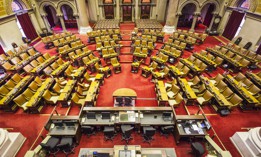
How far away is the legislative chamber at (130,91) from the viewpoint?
6.92 m

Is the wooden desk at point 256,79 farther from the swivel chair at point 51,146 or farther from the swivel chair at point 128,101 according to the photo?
the swivel chair at point 51,146

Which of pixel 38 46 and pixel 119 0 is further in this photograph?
pixel 119 0

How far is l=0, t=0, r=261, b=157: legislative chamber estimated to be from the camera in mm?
6922

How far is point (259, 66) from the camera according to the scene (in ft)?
41.3

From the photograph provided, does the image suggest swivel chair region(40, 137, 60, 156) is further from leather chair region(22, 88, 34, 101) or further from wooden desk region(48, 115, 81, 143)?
leather chair region(22, 88, 34, 101)

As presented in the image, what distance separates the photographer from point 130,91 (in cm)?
975

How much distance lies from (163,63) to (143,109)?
6.03 meters

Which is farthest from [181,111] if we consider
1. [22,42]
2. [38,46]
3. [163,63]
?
[22,42]

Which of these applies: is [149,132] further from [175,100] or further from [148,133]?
[175,100]

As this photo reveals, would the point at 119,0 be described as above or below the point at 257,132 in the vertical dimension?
above

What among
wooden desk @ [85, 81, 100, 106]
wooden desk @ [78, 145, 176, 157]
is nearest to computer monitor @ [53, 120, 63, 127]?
wooden desk @ [78, 145, 176, 157]

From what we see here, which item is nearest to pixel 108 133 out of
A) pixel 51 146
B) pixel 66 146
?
pixel 66 146

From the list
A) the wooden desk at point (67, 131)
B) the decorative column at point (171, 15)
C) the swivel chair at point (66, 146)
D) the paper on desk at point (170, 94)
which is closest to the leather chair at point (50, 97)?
the wooden desk at point (67, 131)

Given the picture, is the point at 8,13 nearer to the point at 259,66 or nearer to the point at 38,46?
the point at 38,46
